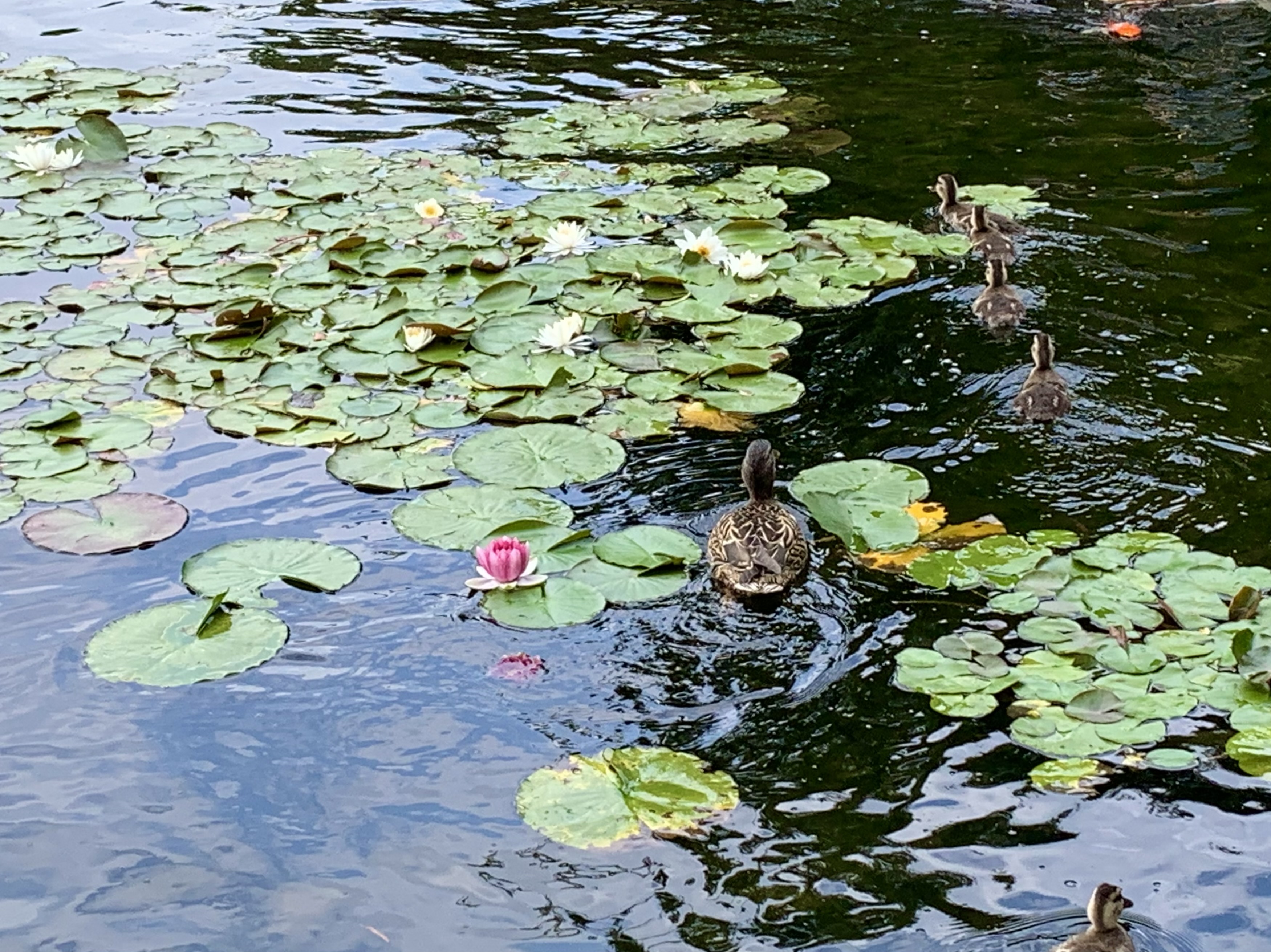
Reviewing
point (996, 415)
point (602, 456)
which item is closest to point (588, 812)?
point (602, 456)

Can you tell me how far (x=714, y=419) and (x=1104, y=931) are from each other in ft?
11.8

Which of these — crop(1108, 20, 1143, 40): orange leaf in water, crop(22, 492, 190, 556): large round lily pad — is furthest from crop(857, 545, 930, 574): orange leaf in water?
crop(1108, 20, 1143, 40): orange leaf in water

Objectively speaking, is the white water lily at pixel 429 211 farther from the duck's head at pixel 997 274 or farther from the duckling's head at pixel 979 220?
the duck's head at pixel 997 274

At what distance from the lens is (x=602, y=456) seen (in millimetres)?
6609

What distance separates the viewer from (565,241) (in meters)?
8.56

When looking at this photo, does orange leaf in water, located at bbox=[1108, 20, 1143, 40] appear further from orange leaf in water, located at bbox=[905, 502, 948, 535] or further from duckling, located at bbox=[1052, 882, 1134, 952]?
duckling, located at bbox=[1052, 882, 1134, 952]

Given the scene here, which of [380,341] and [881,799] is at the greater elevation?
[380,341]

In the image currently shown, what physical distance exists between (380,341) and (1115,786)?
4505 mm

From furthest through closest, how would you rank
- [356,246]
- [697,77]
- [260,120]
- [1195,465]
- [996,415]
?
[697,77]
[260,120]
[356,246]
[996,415]
[1195,465]

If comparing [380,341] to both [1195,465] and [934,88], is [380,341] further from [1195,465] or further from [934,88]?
[934,88]

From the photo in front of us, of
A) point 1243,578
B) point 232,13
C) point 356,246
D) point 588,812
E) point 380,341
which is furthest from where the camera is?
point 232,13

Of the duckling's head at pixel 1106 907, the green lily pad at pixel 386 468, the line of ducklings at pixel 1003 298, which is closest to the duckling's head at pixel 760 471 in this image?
the green lily pad at pixel 386 468

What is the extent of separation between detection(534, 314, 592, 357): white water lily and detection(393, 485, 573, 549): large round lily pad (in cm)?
133

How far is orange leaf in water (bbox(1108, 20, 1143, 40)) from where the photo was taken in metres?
12.6
